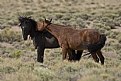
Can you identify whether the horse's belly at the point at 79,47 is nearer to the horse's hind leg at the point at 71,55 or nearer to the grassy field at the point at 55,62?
the horse's hind leg at the point at 71,55

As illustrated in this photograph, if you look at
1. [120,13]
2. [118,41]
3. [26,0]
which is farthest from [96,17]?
[26,0]

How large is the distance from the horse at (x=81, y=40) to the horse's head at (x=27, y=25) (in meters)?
0.83

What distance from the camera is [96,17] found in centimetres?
3934

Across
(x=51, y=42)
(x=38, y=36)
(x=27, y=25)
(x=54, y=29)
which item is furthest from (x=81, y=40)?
(x=27, y=25)

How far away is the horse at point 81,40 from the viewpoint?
13.1 m

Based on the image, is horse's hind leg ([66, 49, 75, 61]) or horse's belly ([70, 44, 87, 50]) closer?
horse's belly ([70, 44, 87, 50])

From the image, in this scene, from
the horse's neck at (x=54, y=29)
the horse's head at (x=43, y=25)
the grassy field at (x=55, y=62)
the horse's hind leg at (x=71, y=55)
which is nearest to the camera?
the grassy field at (x=55, y=62)

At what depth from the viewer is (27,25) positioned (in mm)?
14461

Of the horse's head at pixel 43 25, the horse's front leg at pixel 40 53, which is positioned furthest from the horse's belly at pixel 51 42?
the horse's head at pixel 43 25

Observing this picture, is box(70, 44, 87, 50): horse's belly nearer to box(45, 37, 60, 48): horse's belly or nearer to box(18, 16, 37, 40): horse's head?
box(45, 37, 60, 48): horse's belly

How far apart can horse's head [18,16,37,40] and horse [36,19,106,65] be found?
2.73 feet

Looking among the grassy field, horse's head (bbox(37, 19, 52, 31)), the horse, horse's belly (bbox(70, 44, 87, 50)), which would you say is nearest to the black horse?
horse's head (bbox(37, 19, 52, 31))

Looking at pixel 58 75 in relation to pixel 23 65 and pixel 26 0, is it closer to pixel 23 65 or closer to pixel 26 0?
pixel 23 65

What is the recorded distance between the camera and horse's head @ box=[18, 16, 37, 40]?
47.2 ft
